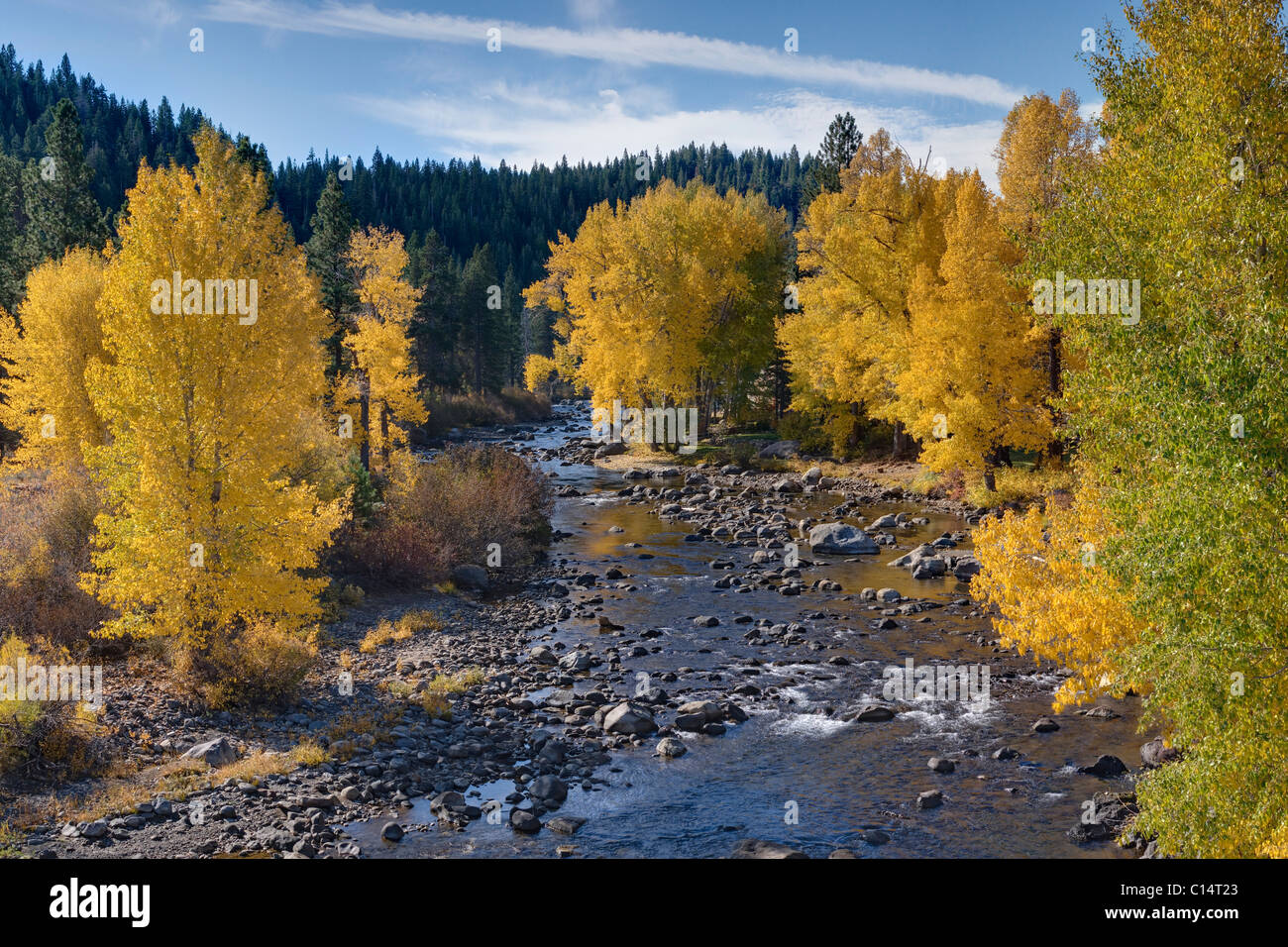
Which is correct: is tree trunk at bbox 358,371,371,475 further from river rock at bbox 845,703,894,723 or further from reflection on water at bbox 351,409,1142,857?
river rock at bbox 845,703,894,723

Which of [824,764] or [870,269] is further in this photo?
[870,269]

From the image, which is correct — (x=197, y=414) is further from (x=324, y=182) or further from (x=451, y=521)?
(x=324, y=182)

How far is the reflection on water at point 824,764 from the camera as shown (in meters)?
12.5

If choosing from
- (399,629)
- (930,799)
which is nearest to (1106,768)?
(930,799)

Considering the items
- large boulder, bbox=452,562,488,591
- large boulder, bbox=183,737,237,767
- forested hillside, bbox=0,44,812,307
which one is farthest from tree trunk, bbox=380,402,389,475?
forested hillside, bbox=0,44,812,307

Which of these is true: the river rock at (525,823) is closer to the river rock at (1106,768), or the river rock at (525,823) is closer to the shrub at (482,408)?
the river rock at (1106,768)

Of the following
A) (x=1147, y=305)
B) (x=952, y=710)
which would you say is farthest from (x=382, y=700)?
(x=1147, y=305)

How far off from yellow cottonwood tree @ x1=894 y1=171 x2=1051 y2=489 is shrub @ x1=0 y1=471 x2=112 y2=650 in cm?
2952

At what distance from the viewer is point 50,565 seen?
19.5 meters

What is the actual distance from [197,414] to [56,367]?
19.9 meters

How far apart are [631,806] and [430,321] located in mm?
69541

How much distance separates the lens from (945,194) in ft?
136

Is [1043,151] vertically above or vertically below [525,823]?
above
